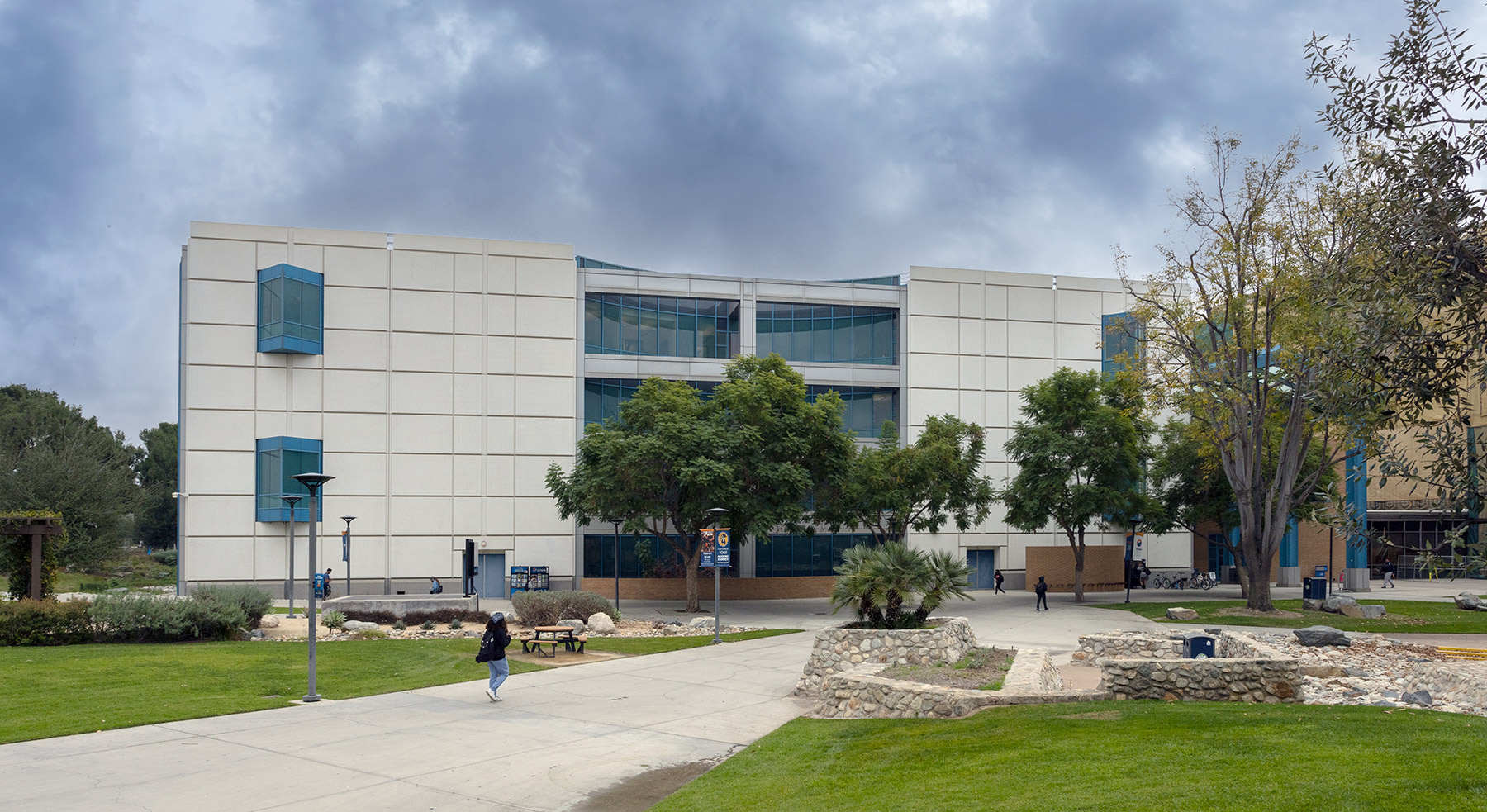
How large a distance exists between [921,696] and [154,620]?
20.2 m

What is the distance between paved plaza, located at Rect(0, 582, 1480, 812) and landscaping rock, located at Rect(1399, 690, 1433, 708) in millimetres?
9066

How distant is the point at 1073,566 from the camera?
53.1 metres

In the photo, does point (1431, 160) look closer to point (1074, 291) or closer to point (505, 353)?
point (505, 353)

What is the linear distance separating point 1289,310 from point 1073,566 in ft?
73.5

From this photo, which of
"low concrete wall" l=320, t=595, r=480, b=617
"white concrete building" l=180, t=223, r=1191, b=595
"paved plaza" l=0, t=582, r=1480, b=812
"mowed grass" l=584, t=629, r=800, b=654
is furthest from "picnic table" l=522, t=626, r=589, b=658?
"white concrete building" l=180, t=223, r=1191, b=595

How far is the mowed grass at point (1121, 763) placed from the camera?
8250 mm

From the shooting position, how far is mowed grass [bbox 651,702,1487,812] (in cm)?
825

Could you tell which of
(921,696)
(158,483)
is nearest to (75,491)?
(158,483)

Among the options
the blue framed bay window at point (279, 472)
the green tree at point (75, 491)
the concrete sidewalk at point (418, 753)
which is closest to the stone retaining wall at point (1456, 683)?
the concrete sidewalk at point (418, 753)

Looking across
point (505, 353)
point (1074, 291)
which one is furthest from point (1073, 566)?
point (505, 353)

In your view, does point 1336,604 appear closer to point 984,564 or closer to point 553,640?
point 984,564

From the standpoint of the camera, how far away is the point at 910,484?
4069 centimetres

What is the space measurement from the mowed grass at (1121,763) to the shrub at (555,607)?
57.7 feet

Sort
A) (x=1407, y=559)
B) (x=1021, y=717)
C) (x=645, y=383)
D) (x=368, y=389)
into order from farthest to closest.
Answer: (x=1407, y=559) → (x=368, y=389) → (x=645, y=383) → (x=1021, y=717)
